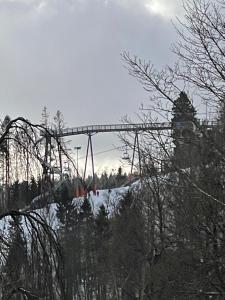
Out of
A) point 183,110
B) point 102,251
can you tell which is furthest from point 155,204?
point 102,251

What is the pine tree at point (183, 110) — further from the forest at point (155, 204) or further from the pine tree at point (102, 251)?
the pine tree at point (102, 251)

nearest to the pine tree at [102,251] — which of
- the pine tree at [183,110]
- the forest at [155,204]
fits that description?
the forest at [155,204]

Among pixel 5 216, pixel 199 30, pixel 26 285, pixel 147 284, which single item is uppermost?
pixel 199 30

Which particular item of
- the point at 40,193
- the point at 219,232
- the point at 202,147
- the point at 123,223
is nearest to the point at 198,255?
the point at 219,232

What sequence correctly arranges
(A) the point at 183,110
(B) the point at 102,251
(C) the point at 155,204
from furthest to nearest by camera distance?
(B) the point at 102,251
(C) the point at 155,204
(A) the point at 183,110

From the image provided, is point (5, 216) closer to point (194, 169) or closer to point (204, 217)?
point (194, 169)

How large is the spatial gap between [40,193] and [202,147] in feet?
21.8

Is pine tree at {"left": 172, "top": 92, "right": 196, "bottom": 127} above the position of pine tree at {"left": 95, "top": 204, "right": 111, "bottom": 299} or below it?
above

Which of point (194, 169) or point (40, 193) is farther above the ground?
point (194, 169)

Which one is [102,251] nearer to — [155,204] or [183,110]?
[155,204]

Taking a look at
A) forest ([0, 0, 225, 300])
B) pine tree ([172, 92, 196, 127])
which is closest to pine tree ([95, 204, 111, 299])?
forest ([0, 0, 225, 300])

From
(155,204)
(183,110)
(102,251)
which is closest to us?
(183,110)

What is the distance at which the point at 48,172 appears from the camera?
7.81 metres

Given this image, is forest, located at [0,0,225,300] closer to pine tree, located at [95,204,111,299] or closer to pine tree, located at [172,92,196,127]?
pine tree, located at [172,92,196,127]
